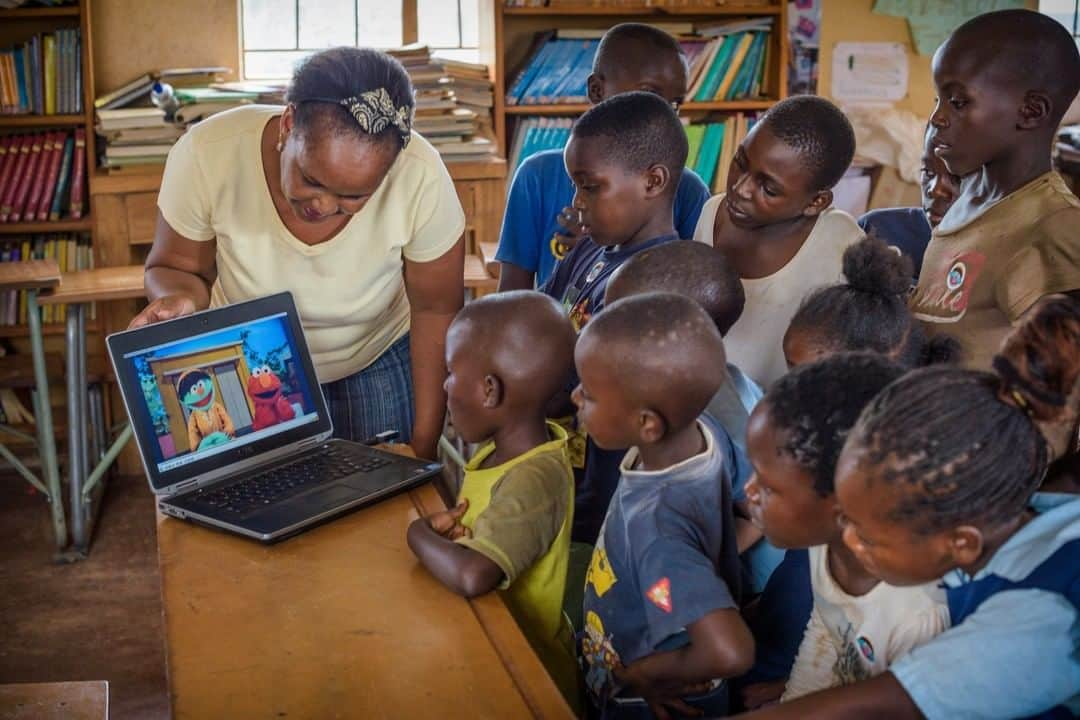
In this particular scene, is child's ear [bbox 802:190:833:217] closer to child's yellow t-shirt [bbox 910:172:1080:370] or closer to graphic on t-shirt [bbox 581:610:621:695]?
child's yellow t-shirt [bbox 910:172:1080:370]

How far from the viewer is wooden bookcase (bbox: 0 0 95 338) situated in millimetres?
4113

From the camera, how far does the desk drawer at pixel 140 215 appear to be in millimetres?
4180

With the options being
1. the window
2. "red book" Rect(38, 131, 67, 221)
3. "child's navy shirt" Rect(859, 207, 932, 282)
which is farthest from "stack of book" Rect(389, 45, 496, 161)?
"child's navy shirt" Rect(859, 207, 932, 282)

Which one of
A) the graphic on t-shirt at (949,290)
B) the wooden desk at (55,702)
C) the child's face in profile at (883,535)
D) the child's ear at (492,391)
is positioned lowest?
the wooden desk at (55,702)

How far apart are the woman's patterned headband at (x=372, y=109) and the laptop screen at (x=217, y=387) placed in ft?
1.00

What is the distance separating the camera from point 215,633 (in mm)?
1309

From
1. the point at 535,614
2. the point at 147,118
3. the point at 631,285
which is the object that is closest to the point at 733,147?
the point at 147,118

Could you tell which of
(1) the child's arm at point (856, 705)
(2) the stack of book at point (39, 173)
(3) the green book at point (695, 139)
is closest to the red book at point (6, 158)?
(2) the stack of book at point (39, 173)

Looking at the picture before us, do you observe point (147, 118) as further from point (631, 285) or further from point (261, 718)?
point (261, 718)

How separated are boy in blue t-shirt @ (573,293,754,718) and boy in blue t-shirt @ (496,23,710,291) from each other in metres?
0.91

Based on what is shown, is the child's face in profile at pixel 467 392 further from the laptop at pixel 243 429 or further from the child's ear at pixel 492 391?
the laptop at pixel 243 429

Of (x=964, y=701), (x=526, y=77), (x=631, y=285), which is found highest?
(x=526, y=77)

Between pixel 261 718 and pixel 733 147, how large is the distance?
375 centimetres

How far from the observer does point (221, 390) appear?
1.76 metres
